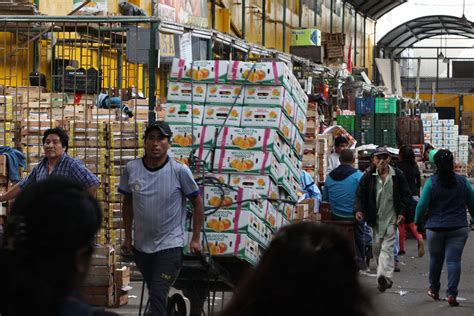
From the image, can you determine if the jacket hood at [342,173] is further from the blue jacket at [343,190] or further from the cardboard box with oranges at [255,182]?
the cardboard box with oranges at [255,182]

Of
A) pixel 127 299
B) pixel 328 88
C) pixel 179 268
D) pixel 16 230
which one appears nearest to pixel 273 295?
pixel 16 230

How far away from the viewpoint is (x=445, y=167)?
39.7 ft

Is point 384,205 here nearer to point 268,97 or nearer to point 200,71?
point 268,97

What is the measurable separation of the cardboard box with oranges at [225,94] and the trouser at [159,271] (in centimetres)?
182

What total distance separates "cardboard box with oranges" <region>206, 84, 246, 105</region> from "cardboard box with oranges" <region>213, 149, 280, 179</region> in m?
0.44

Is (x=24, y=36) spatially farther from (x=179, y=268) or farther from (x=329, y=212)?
(x=179, y=268)

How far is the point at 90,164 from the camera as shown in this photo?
42.7 ft

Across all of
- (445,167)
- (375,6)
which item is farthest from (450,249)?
(375,6)

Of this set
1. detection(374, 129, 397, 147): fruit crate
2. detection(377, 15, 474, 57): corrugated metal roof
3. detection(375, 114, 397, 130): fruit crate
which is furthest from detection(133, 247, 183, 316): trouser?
detection(377, 15, 474, 57): corrugated metal roof

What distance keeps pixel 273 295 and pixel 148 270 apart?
596 centimetres

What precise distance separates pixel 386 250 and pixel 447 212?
127 centimetres

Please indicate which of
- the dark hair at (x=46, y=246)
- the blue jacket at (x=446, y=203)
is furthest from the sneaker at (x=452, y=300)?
the dark hair at (x=46, y=246)

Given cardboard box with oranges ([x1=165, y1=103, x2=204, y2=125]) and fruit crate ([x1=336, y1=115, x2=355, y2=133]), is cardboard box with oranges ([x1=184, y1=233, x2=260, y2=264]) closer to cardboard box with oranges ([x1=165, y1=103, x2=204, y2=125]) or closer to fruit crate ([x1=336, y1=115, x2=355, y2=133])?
cardboard box with oranges ([x1=165, y1=103, x2=204, y2=125])

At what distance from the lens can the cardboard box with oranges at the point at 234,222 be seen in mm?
9508
